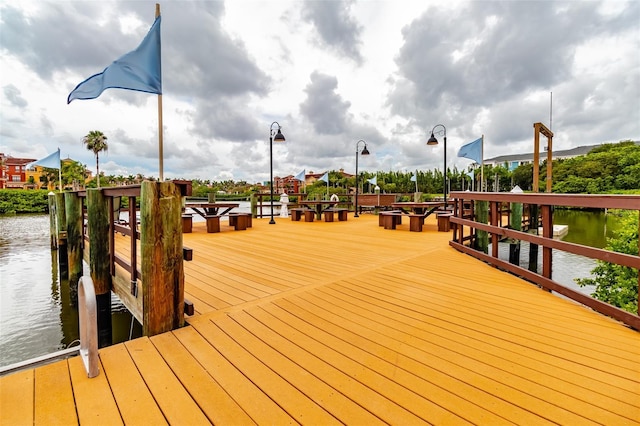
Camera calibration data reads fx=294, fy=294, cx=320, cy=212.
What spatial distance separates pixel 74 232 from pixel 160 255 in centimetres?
425

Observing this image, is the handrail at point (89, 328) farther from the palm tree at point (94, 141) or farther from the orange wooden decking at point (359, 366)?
the palm tree at point (94, 141)

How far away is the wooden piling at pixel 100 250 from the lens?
3.38 metres

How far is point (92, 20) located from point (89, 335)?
9548mm

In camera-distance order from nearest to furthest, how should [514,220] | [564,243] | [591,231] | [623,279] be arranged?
[564,243] → [623,279] → [514,220] → [591,231]

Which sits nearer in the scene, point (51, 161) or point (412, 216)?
point (412, 216)

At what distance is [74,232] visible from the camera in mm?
5074

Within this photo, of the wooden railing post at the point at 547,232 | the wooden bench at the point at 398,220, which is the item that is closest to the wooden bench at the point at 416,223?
the wooden bench at the point at 398,220

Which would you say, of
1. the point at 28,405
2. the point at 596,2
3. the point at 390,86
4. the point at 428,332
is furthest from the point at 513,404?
the point at 390,86

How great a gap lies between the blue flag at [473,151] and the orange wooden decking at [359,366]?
695 centimetres

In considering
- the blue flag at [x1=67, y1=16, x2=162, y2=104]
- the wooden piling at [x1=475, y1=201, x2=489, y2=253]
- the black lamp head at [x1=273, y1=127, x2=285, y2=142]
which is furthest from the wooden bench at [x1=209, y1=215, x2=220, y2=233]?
the wooden piling at [x1=475, y1=201, x2=489, y2=253]

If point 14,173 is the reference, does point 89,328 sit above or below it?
below

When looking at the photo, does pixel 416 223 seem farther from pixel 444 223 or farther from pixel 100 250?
pixel 100 250

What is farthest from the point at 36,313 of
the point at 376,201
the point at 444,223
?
the point at 376,201

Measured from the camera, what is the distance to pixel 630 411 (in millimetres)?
1328
